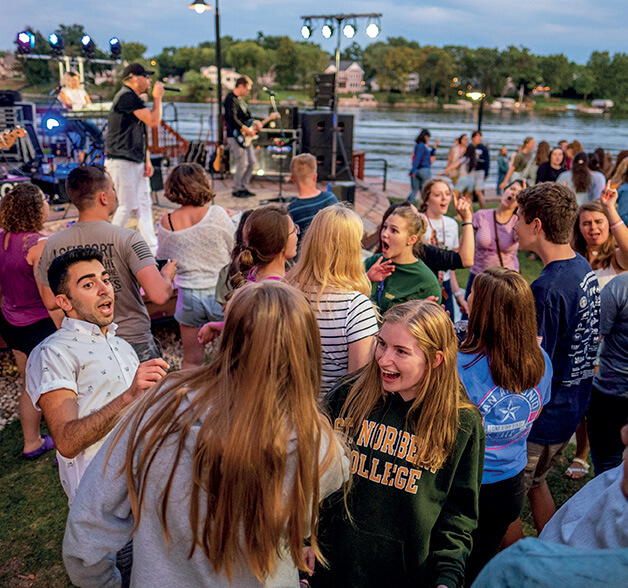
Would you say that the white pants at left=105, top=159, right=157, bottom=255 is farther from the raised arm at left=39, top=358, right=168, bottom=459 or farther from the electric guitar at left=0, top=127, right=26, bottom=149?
the raised arm at left=39, top=358, right=168, bottom=459

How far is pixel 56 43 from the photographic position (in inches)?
345

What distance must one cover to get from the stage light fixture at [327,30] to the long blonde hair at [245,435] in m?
10.6

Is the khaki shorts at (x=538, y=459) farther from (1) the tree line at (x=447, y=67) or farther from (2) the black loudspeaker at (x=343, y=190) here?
(1) the tree line at (x=447, y=67)

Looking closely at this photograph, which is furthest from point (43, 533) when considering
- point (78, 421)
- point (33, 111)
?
point (33, 111)

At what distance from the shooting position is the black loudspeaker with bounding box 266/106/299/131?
34.0 ft

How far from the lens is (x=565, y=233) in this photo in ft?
7.56

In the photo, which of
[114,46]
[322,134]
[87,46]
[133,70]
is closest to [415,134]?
[322,134]

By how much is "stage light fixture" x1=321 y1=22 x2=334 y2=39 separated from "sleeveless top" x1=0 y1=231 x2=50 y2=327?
9183 mm

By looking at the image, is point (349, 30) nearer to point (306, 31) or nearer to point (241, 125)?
point (306, 31)

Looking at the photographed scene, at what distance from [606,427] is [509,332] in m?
1.12

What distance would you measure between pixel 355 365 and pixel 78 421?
1031 millimetres

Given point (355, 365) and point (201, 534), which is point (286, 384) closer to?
point (201, 534)

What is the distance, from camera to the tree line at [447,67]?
236 feet

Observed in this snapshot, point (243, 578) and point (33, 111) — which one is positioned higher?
point (33, 111)
